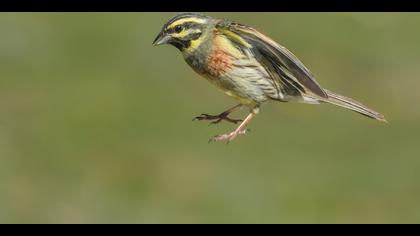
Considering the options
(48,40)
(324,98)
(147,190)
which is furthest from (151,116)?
(324,98)

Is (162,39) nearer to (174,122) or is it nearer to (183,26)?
(183,26)

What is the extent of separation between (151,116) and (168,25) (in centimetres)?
2003

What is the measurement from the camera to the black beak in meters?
3.64

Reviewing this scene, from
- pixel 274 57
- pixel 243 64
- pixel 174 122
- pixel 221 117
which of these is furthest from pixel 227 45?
pixel 174 122

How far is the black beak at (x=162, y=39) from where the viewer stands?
11.9 ft

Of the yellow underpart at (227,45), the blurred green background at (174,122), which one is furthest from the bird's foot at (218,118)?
the blurred green background at (174,122)

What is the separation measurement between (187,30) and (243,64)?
0.26 meters

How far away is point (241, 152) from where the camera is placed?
23156mm

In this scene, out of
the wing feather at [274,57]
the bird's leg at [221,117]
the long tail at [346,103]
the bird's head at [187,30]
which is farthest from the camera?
the bird's leg at [221,117]

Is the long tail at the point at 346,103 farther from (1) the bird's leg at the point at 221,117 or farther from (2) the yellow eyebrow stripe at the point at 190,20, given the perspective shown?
(2) the yellow eyebrow stripe at the point at 190,20

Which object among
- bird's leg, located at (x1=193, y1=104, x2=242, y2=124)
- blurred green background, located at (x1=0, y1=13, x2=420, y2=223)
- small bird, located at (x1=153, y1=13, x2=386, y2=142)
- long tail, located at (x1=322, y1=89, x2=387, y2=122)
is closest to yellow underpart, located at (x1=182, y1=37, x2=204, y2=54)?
small bird, located at (x1=153, y1=13, x2=386, y2=142)

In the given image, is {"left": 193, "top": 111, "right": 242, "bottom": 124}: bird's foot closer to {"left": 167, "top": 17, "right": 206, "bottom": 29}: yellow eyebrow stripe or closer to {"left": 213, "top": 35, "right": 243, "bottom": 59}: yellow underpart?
{"left": 213, "top": 35, "right": 243, "bottom": 59}: yellow underpart

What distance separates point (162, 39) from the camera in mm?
3682

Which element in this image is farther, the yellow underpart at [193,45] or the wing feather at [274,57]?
the yellow underpart at [193,45]
